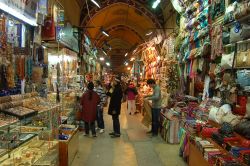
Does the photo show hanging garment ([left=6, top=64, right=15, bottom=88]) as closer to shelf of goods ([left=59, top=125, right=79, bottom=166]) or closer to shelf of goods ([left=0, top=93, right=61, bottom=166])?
shelf of goods ([left=0, top=93, right=61, bottom=166])

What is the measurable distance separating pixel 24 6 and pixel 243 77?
11.2 feet

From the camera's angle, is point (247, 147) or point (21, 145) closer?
point (21, 145)

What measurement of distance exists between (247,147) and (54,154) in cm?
259

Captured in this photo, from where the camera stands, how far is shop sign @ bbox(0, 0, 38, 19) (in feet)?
11.8

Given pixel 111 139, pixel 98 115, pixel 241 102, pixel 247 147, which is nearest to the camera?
pixel 247 147

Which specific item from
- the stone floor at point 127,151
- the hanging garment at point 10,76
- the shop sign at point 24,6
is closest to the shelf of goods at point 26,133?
the hanging garment at point 10,76

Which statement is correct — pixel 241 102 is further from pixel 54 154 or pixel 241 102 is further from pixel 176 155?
pixel 54 154

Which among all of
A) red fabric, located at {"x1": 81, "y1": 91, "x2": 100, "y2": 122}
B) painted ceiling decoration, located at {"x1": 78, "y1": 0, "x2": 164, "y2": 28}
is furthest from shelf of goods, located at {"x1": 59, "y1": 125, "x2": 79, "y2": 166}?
painted ceiling decoration, located at {"x1": 78, "y1": 0, "x2": 164, "y2": 28}

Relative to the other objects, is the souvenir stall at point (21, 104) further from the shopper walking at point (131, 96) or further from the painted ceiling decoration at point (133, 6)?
the painted ceiling decoration at point (133, 6)

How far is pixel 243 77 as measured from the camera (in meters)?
4.33

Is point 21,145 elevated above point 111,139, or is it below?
above

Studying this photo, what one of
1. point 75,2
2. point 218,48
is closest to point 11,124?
point 218,48

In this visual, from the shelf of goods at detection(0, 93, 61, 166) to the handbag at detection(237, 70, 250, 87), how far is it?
9.74 feet

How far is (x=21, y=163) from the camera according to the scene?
122 inches
